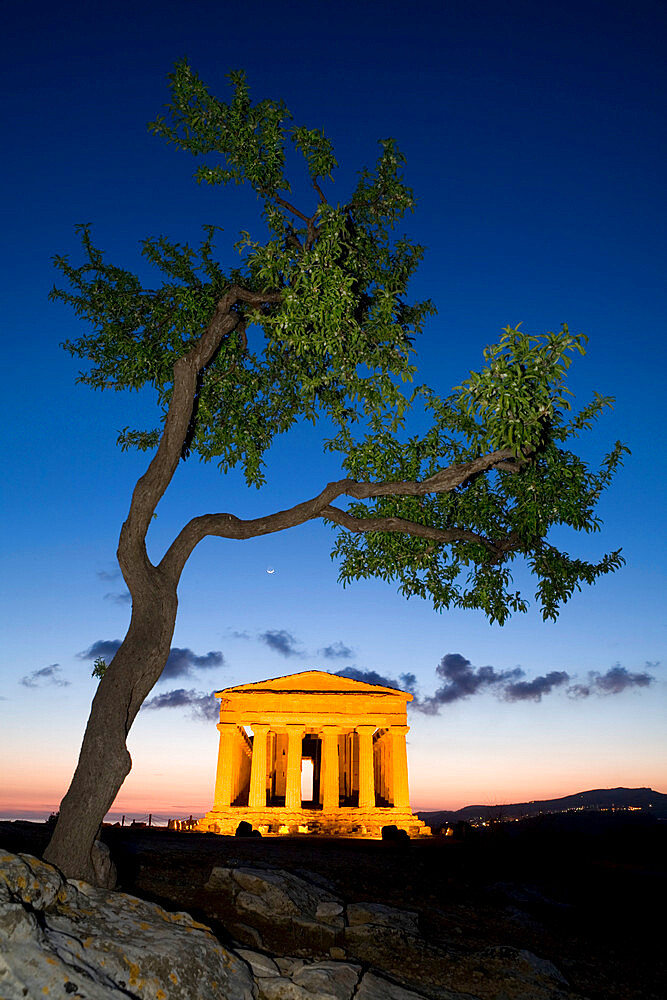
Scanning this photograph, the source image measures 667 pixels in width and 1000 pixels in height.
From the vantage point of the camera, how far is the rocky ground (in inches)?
332

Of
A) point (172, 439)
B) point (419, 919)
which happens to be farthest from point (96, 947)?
point (172, 439)

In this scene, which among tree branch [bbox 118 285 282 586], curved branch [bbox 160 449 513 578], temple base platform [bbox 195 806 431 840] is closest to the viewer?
tree branch [bbox 118 285 282 586]

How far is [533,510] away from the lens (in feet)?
38.4

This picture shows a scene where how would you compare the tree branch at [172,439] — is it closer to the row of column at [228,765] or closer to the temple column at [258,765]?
the temple column at [258,765]

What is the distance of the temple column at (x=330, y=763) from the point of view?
45.8 m

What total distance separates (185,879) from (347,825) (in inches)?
1313

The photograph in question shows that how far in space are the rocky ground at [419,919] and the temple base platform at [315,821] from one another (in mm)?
24743

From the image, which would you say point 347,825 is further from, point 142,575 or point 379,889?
point 142,575

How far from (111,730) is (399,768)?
132ft

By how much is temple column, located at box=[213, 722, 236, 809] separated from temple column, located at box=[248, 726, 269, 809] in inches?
64.4

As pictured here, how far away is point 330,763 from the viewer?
46656mm

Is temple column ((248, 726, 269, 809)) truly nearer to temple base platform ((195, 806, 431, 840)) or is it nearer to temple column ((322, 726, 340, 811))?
temple base platform ((195, 806, 431, 840))

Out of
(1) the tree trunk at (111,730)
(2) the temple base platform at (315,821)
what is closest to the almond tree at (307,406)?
(1) the tree trunk at (111,730)

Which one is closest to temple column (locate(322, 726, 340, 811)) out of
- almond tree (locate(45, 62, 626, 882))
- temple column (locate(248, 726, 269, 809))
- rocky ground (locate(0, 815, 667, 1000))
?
temple column (locate(248, 726, 269, 809))
